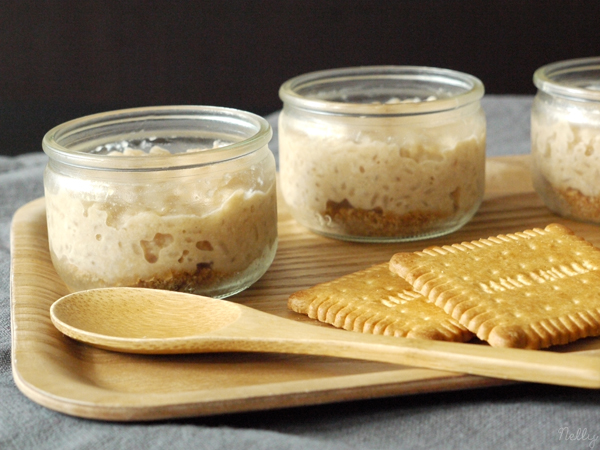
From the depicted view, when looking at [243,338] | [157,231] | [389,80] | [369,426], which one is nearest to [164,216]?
[157,231]

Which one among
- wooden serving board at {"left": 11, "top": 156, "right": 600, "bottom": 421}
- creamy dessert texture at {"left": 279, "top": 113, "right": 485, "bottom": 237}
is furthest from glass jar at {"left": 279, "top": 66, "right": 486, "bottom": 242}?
wooden serving board at {"left": 11, "top": 156, "right": 600, "bottom": 421}

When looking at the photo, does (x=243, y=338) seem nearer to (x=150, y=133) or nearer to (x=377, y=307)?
(x=377, y=307)

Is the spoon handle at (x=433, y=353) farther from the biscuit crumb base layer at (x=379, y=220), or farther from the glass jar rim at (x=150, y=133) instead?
the biscuit crumb base layer at (x=379, y=220)

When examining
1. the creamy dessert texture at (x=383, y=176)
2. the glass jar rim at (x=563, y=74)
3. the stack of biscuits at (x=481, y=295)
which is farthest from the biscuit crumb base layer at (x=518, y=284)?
the glass jar rim at (x=563, y=74)

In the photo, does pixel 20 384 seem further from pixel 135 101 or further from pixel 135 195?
pixel 135 101

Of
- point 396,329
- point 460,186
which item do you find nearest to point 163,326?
point 396,329

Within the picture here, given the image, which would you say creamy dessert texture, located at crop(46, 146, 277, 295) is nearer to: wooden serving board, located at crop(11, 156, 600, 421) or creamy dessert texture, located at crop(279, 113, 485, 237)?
wooden serving board, located at crop(11, 156, 600, 421)
